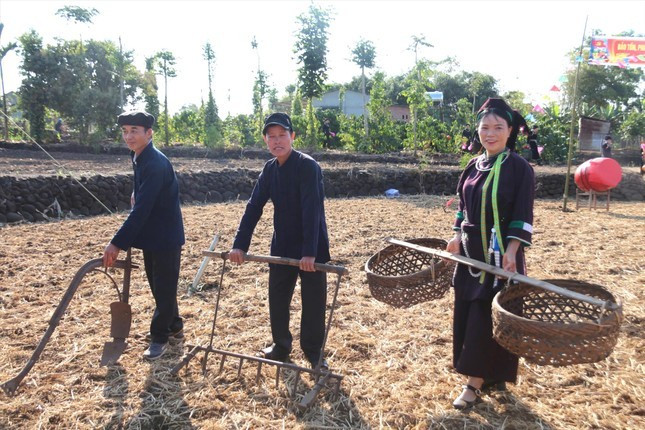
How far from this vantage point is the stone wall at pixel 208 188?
920 cm

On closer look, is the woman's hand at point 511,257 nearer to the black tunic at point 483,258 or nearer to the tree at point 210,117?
the black tunic at point 483,258

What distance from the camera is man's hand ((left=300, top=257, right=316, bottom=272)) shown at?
316cm

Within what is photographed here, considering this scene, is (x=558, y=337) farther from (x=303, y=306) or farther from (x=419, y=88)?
(x=419, y=88)

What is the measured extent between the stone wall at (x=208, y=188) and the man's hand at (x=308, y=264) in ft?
25.2

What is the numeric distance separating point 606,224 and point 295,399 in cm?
831

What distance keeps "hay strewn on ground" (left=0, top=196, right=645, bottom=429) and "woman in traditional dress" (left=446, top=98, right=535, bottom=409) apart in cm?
29

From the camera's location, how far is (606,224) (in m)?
9.39

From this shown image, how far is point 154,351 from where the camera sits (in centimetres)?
373

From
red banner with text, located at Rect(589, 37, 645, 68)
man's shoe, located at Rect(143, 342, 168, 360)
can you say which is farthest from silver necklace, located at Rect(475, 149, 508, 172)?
red banner with text, located at Rect(589, 37, 645, 68)

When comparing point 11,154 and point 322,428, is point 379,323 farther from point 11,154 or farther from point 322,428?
point 11,154

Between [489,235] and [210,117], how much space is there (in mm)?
22618

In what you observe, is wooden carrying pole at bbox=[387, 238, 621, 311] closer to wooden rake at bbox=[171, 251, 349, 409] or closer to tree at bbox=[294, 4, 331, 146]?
wooden rake at bbox=[171, 251, 349, 409]

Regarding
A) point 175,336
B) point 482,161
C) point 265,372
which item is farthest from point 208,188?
point 482,161

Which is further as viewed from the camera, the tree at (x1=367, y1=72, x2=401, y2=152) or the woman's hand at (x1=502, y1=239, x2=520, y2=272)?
the tree at (x1=367, y1=72, x2=401, y2=152)
